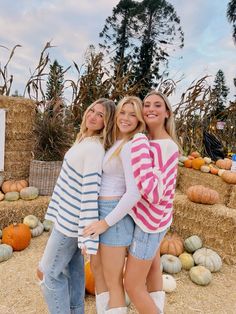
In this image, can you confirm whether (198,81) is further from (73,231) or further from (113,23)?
(113,23)

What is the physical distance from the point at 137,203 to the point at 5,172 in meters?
3.01

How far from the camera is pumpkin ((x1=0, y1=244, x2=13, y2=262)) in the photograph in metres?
2.84

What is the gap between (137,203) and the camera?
147 centimetres

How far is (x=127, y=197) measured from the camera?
135 cm

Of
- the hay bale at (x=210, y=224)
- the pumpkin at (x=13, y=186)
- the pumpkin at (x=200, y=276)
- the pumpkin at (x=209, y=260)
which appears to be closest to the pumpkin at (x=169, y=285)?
the pumpkin at (x=200, y=276)

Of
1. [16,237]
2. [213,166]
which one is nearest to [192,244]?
[213,166]

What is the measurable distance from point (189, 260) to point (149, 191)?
6.40ft

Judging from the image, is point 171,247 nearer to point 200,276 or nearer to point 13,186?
point 200,276

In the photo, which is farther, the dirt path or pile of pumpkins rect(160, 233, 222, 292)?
pile of pumpkins rect(160, 233, 222, 292)

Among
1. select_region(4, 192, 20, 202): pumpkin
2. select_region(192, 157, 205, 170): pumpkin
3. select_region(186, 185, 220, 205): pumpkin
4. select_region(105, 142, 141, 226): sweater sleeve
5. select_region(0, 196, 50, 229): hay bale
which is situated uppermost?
select_region(105, 142, 141, 226): sweater sleeve

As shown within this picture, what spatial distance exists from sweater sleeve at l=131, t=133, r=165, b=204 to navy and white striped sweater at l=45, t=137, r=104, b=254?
0.19 metres

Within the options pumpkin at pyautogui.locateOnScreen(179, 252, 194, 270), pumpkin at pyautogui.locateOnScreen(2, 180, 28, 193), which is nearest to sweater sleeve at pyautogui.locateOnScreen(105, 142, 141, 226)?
pumpkin at pyautogui.locateOnScreen(179, 252, 194, 270)

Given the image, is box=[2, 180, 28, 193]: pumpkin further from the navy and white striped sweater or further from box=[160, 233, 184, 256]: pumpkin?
the navy and white striped sweater

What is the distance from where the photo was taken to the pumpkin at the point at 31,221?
345 centimetres
